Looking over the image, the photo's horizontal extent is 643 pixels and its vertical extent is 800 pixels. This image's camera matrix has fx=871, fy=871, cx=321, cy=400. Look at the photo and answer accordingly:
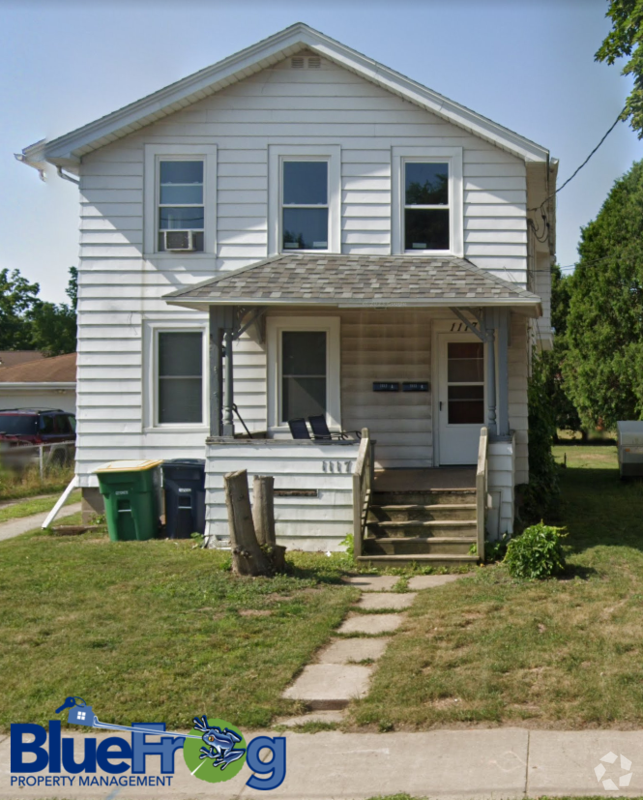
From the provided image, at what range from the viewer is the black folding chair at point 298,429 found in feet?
41.1

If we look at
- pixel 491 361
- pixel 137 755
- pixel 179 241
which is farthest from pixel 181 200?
pixel 137 755

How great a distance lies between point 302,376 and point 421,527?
3.55 metres

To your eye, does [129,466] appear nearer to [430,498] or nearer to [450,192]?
[430,498]

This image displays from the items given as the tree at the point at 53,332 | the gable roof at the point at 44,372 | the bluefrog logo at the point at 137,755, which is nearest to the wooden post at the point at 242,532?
the bluefrog logo at the point at 137,755

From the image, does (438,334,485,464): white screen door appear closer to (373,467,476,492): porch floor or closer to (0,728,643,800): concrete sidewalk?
(373,467,476,492): porch floor

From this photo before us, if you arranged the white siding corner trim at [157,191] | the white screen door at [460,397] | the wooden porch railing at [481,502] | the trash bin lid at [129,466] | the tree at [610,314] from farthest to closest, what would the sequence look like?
the tree at [610,314], the white screen door at [460,397], the white siding corner trim at [157,191], the trash bin lid at [129,466], the wooden porch railing at [481,502]

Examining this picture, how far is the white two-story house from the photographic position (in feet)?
43.1

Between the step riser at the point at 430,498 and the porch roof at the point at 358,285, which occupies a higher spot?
the porch roof at the point at 358,285

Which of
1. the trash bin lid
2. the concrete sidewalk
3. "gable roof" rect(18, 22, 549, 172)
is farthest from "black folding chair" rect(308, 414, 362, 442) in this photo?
the concrete sidewalk

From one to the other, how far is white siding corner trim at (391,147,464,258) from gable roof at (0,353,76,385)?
73.6 ft

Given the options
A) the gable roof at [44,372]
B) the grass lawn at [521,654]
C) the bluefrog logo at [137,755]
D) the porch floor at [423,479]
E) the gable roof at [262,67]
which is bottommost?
the bluefrog logo at [137,755]

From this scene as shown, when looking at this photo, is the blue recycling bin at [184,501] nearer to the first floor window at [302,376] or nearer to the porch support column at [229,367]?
the porch support column at [229,367]

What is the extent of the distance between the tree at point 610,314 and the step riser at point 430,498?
19.2m

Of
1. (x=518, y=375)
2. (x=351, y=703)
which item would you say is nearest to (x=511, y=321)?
(x=518, y=375)
